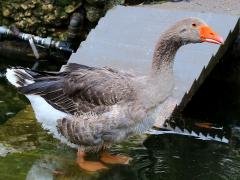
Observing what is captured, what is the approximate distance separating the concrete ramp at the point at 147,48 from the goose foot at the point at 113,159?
0.74 metres

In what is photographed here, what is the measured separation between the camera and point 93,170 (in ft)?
16.9

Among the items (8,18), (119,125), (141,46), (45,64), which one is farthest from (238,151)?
(8,18)

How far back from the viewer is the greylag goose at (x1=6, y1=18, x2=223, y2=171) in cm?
492

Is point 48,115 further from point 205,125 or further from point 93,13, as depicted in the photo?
point 93,13

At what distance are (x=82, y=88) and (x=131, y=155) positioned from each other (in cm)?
86

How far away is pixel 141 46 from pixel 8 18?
3000 mm

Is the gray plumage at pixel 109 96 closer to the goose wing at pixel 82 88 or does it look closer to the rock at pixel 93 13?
the goose wing at pixel 82 88

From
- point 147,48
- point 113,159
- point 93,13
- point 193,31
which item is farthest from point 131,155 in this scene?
point 93,13

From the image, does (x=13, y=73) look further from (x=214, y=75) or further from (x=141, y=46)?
(x=214, y=75)

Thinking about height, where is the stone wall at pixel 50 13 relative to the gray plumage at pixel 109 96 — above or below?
above

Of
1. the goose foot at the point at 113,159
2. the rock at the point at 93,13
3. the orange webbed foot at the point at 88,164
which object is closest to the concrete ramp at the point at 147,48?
the goose foot at the point at 113,159

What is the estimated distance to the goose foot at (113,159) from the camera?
17.5 ft

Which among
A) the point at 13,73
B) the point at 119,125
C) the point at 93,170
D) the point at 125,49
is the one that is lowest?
the point at 93,170

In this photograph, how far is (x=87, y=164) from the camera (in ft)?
17.2
